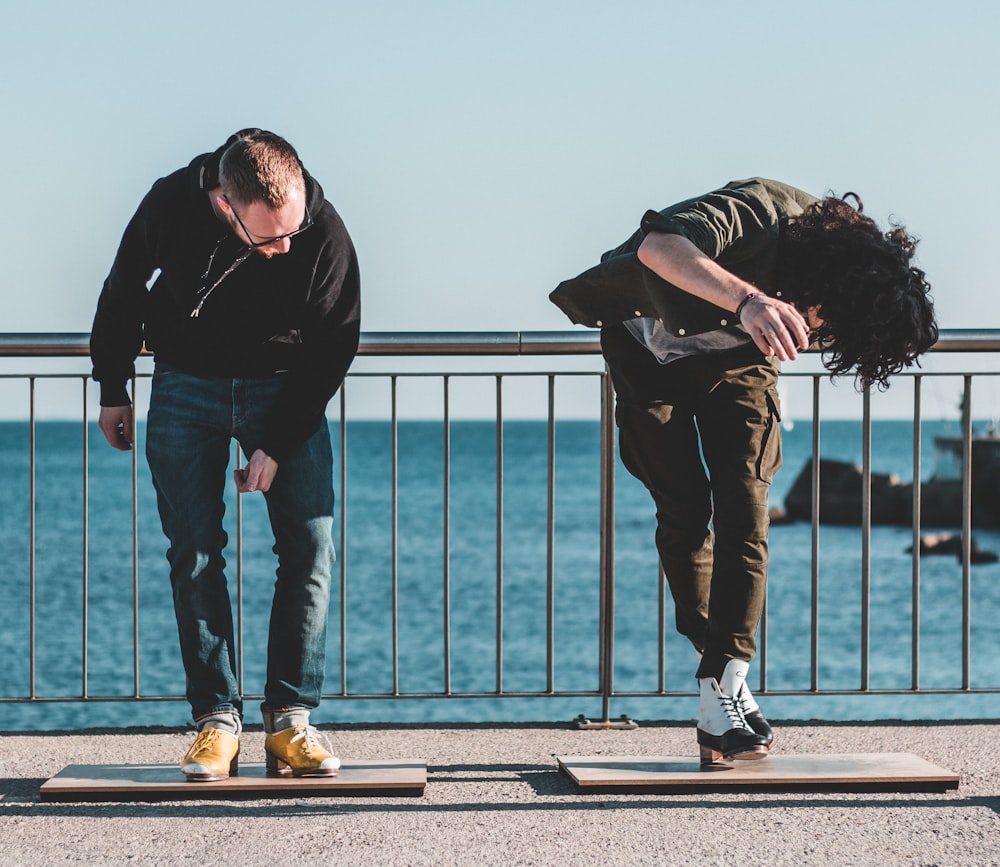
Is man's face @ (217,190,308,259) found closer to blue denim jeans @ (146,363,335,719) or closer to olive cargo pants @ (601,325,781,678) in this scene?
blue denim jeans @ (146,363,335,719)

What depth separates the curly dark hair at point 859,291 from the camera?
113 inches

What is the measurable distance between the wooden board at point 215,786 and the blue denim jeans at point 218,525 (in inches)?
7.0

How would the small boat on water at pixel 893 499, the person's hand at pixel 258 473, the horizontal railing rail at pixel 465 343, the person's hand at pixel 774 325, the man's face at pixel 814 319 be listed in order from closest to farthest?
the person's hand at pixel 774 325 < the man's face at pixel 814 319 < the person's hand at pixel 258 473 < the horizontal railing rail at pixel 465 343 < the small boat on water at pixel 893 499

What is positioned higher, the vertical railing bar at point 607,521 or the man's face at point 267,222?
the man's face at point 267,222

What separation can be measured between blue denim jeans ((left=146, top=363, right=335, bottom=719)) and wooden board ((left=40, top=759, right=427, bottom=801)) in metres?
0.18

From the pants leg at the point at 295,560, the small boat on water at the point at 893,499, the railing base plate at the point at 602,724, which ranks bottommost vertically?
the small boat on water at the point at 893,499

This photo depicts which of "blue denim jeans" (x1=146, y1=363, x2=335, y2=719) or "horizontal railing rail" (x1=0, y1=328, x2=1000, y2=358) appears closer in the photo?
"blue denim jeans" (x1=146, y1=363, x2=335, y2=719)

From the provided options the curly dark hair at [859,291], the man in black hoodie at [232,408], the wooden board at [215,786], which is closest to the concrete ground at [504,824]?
the wooden board at [215,786]

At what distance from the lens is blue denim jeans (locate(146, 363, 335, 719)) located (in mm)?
3162

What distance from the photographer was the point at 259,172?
283 centimetres

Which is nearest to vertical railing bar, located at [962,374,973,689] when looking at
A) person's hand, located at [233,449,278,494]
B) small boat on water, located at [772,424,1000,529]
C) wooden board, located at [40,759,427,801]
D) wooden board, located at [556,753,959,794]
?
wooden board, located at [556,753,959,794]

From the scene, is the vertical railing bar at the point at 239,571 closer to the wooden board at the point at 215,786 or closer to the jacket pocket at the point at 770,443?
the wooden board at the point at 215,786

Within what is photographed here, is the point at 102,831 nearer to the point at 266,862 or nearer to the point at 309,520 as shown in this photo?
the point at 266,862

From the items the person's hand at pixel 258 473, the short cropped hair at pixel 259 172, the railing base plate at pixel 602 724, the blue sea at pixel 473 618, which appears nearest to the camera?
the short cropped hair at pixel 259 172
